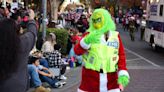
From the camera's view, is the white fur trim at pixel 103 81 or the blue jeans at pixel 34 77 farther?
the blue jeans at pixel 34 77

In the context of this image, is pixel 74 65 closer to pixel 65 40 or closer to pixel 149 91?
pixel 65 40

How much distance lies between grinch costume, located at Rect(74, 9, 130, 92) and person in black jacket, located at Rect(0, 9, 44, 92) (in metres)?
0.97

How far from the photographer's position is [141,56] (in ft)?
62.0

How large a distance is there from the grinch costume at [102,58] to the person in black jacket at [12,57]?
0.97 meters

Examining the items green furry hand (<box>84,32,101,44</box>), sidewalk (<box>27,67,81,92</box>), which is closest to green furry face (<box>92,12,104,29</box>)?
green furry hand (<box>84,32,101,44</box>)

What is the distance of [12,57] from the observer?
4.28 m

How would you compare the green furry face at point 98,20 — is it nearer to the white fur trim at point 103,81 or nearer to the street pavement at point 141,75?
the white fur trim at point 103,81

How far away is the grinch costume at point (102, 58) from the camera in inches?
212

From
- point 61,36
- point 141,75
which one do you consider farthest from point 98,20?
point 61,36

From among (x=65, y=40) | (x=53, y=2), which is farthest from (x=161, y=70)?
(x=53, y=2)

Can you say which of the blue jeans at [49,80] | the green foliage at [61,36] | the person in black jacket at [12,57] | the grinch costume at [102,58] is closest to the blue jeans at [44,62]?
the blue jeans at [49,80]

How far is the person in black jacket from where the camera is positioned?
4246mm

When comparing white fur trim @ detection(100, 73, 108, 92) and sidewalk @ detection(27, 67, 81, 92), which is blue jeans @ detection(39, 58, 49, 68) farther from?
white fur trim @ detection(100, 73, 108, 92)

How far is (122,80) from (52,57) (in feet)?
18.6
